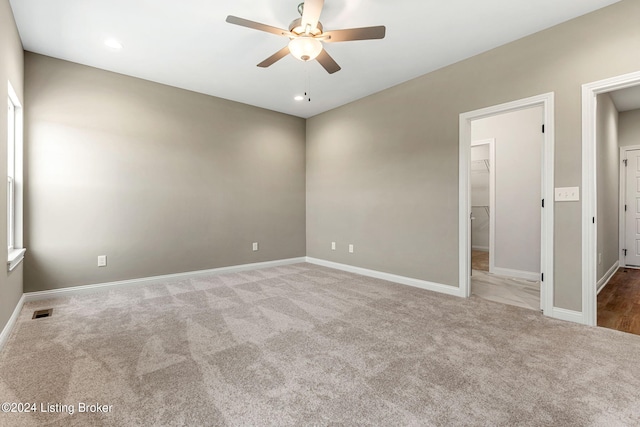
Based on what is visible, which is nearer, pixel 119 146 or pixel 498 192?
pixel 119 146

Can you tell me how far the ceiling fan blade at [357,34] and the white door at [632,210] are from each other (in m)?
5.75

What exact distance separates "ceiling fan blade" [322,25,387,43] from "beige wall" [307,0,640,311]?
5.55 feet

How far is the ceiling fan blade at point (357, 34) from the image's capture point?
2213 mm

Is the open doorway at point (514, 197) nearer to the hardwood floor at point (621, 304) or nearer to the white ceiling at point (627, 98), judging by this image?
the hardwood floor at point (621, 304)

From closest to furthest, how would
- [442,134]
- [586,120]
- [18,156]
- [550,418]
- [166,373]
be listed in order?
1. [550,418]
2. [166,373]
3. [586,120]
4. [18,156]
5. [442,134]

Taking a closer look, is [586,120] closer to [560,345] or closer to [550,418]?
[560,345]

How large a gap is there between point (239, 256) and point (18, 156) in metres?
2.87

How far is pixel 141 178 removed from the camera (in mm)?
3916

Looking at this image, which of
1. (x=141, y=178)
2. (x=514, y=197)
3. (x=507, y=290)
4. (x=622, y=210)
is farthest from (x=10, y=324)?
(x=622, y=210)

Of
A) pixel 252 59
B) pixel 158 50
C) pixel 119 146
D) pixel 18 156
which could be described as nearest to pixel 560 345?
pixel 252 59

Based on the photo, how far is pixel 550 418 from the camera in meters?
1.47

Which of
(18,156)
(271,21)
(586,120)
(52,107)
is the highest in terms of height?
(271,21)

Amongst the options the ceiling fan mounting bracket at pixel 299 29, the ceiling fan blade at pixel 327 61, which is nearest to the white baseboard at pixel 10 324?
the ceiling fan mounting bracket at pixel 299 29

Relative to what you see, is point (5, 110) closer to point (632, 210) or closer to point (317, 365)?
point (317, 365)
